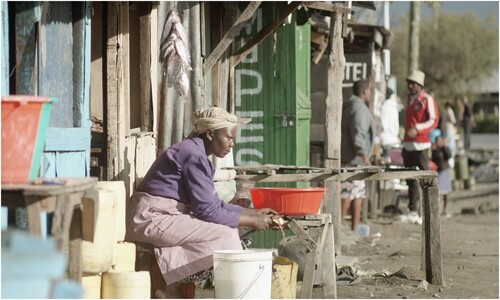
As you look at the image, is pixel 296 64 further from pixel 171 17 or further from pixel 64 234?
pixel 64 234

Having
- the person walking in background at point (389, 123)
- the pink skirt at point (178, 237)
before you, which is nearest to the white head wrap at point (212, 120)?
the pink skirt at point (178, 237)

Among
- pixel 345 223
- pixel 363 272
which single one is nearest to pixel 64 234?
pixel 363 272

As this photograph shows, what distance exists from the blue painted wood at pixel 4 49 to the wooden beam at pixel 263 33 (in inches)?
210

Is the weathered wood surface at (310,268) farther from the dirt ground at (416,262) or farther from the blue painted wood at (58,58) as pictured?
the blue painted wood at (58,58)

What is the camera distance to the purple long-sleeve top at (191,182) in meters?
8.05

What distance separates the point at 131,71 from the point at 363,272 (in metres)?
3.20

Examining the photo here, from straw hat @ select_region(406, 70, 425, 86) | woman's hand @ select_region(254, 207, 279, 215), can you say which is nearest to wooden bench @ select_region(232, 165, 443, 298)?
woman's hand @ select_region(254, 207, 279, 215)

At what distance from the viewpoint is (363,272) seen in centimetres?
1148

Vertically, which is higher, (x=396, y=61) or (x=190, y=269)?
(x=396, y=61)

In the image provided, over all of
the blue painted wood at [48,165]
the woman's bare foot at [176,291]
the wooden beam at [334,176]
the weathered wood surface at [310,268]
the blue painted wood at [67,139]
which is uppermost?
the blue painted wood at [67,139]

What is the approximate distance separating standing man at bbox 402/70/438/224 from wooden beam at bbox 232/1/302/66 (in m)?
Answer: 3.87

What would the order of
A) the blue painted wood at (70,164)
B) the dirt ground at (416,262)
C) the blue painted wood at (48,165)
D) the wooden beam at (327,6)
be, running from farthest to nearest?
the wooden beam at (327,6)
the dirt ground at (416,262)
the blue painted wood at (70,164)
the blue painted wood at (48,165)

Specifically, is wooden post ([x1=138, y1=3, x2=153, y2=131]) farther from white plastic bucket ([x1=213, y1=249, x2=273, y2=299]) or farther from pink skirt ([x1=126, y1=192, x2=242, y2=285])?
white plastic bucket ([x1=213, y1=249, x2=273, y2=299])

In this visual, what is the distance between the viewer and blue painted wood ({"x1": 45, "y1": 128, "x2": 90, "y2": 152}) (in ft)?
25.4
